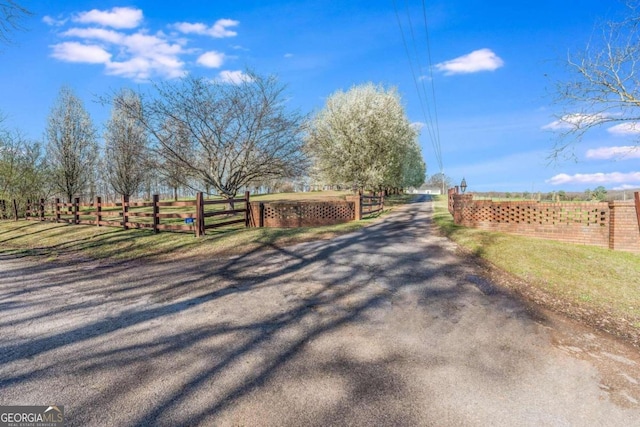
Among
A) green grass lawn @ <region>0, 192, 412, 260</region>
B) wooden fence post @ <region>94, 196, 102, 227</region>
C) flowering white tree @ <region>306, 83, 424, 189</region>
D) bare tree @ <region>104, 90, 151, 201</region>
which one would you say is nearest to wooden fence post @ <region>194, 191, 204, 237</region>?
green grass lawn @ <region>0, 192, 412, 260</region>

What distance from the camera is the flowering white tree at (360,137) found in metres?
22.1

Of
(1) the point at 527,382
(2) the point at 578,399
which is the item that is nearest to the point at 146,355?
(1) the point at 527,382

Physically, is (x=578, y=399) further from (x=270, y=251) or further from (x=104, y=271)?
(x=104, y=271)

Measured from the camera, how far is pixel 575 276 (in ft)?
18.7

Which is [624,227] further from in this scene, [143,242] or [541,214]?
[143,242]

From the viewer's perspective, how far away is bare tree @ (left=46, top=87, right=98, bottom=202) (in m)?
22.3

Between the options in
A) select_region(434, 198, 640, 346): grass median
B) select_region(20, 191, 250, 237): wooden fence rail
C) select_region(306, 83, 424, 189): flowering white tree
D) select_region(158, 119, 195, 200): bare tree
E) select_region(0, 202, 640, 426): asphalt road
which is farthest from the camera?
select_region(306, 83, 424, 189): flowering white tree

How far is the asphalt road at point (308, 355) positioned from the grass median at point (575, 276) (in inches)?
26.4

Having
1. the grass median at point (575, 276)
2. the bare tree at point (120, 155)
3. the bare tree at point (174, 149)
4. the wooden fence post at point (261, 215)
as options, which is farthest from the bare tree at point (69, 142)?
the grass median at point (575, 276)

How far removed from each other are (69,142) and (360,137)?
2152cm

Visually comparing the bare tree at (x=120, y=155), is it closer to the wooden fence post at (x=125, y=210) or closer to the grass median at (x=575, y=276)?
the wooden fence post at (x=125, y=210)

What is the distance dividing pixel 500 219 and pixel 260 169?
33.7 ft

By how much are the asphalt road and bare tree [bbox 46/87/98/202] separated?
71.5 ft

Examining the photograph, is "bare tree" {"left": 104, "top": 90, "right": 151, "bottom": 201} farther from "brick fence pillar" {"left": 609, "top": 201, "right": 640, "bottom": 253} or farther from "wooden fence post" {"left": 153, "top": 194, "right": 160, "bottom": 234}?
"brick fence pillar" {"left": 609, "top": 201, "right": 640, "bottom": 253}
